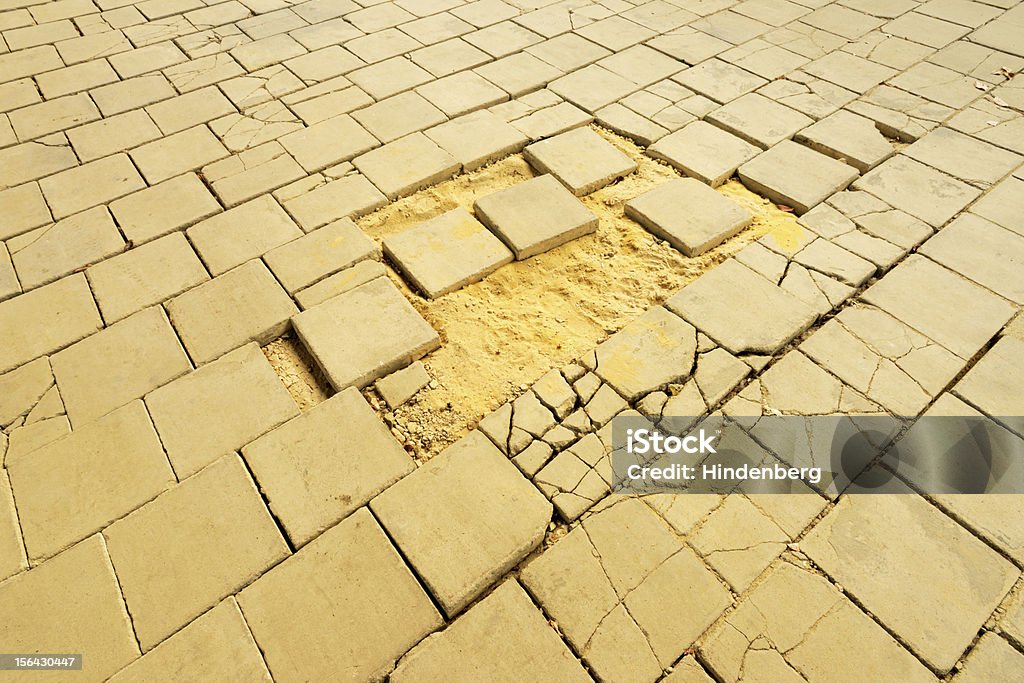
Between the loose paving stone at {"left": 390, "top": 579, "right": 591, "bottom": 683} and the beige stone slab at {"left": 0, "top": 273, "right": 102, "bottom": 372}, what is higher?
the beige stone slab at {"left": 0, "top": 273, "right": 102, "bottom": 372}

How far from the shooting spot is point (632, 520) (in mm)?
2545

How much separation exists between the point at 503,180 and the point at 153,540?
298 centimetres

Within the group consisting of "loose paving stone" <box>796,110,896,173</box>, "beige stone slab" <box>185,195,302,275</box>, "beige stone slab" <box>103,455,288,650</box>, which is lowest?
"beige stone slab" <box>103,455,288,650</box>

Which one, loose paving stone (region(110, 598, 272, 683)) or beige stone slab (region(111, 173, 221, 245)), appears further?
beige stone slab (region(111, 173, 221, 245))

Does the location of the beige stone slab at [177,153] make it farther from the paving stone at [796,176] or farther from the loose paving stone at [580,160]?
the paving stone at [796,176]

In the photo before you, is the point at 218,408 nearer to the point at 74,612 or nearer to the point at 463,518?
the point at 74,612

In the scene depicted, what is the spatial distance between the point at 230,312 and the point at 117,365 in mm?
607

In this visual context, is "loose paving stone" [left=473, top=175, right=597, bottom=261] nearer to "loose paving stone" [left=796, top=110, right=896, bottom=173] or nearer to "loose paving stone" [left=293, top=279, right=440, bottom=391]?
"loose paving stone" [left=293, top=279, right=440, bottom=391]

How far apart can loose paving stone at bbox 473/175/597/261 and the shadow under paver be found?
0.28 feet

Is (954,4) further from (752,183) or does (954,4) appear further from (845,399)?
(845,399)

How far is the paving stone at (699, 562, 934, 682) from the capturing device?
2.16m

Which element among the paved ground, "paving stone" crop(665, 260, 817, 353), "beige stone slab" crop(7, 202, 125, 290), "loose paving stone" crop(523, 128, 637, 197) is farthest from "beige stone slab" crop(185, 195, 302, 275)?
"paving stone" crop(665, 260, 817, 353)

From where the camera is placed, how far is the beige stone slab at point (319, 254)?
11.6 feet

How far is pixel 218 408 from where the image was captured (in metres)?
2.95
